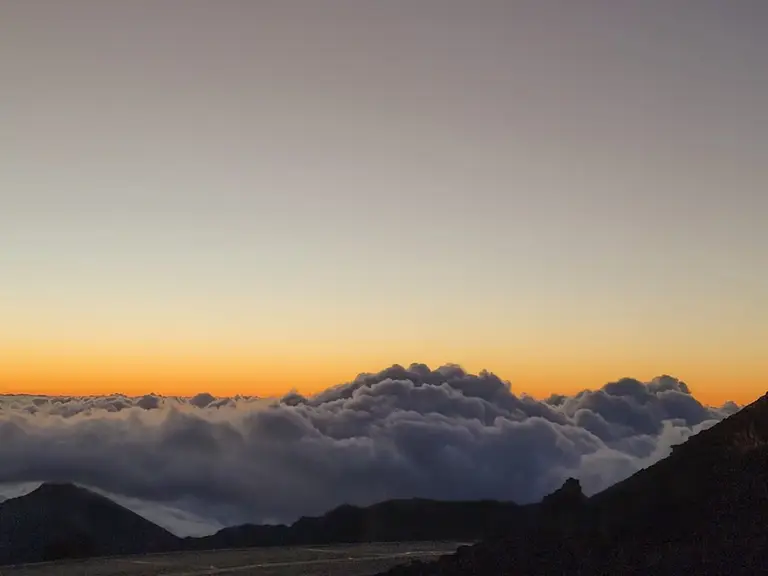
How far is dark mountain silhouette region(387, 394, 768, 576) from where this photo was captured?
4244 cm

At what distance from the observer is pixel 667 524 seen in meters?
49.1

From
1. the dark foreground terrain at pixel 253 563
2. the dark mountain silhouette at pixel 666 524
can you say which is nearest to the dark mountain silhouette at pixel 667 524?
the dark mountain silhouette at pixel 666 524

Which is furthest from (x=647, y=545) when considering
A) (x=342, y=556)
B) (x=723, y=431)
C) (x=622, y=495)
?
(x=342, y=556)

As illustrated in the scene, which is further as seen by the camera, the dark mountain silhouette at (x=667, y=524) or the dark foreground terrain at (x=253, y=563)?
the dark foreground terrain at (x=253, y=563)

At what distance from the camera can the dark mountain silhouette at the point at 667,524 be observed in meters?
42.4

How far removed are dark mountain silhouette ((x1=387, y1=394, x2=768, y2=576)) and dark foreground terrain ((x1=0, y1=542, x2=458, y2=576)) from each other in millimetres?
14112

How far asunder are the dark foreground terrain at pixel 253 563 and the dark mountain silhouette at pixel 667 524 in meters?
14.1

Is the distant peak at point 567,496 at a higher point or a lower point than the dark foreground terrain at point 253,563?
higher

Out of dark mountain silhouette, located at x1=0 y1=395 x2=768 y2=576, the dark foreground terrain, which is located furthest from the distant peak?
the dark foreground terrain

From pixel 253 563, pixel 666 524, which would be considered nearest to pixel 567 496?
pixel 666 524

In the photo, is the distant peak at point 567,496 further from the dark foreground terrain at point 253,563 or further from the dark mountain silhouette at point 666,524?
the dark foreground terrain at point 253,563

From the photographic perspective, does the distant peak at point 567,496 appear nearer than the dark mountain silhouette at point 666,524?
No

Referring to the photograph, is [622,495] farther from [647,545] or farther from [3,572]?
[3,572]

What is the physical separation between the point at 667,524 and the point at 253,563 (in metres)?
36.8
